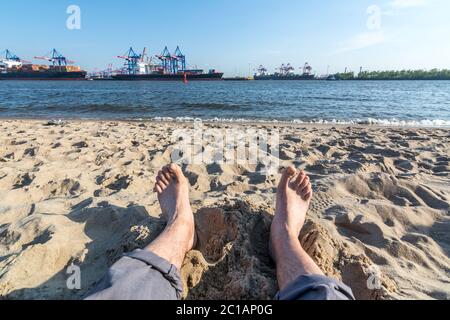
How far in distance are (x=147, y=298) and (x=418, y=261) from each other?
1.27 meters

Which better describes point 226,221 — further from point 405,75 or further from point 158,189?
point 405,75

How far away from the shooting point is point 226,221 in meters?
1.49

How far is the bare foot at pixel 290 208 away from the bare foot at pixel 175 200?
41 cm

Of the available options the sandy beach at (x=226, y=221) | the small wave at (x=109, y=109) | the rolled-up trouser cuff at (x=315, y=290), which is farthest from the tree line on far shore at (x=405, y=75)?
the rolled-up trouser cuff at (x=315, y=290)

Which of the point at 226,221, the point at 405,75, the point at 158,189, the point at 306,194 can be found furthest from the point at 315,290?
the point at 405,75

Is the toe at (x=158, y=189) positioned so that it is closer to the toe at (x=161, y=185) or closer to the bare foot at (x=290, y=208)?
the toe at (x=161, y=185)

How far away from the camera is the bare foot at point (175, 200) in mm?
1505

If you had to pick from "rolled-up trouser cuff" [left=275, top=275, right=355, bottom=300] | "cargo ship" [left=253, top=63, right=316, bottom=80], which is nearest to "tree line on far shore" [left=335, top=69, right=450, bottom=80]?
"cargo ship" [left=253, top=63, right=316, bottom=80]

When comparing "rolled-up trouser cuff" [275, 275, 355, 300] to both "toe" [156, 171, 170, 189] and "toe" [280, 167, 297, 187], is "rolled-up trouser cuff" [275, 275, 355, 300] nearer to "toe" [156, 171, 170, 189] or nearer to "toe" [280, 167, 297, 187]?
"toe" [280, 167, 297, 187]

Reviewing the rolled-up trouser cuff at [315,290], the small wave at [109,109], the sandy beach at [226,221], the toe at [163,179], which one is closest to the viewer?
the rolled-up trouser cuff at [315,290]
